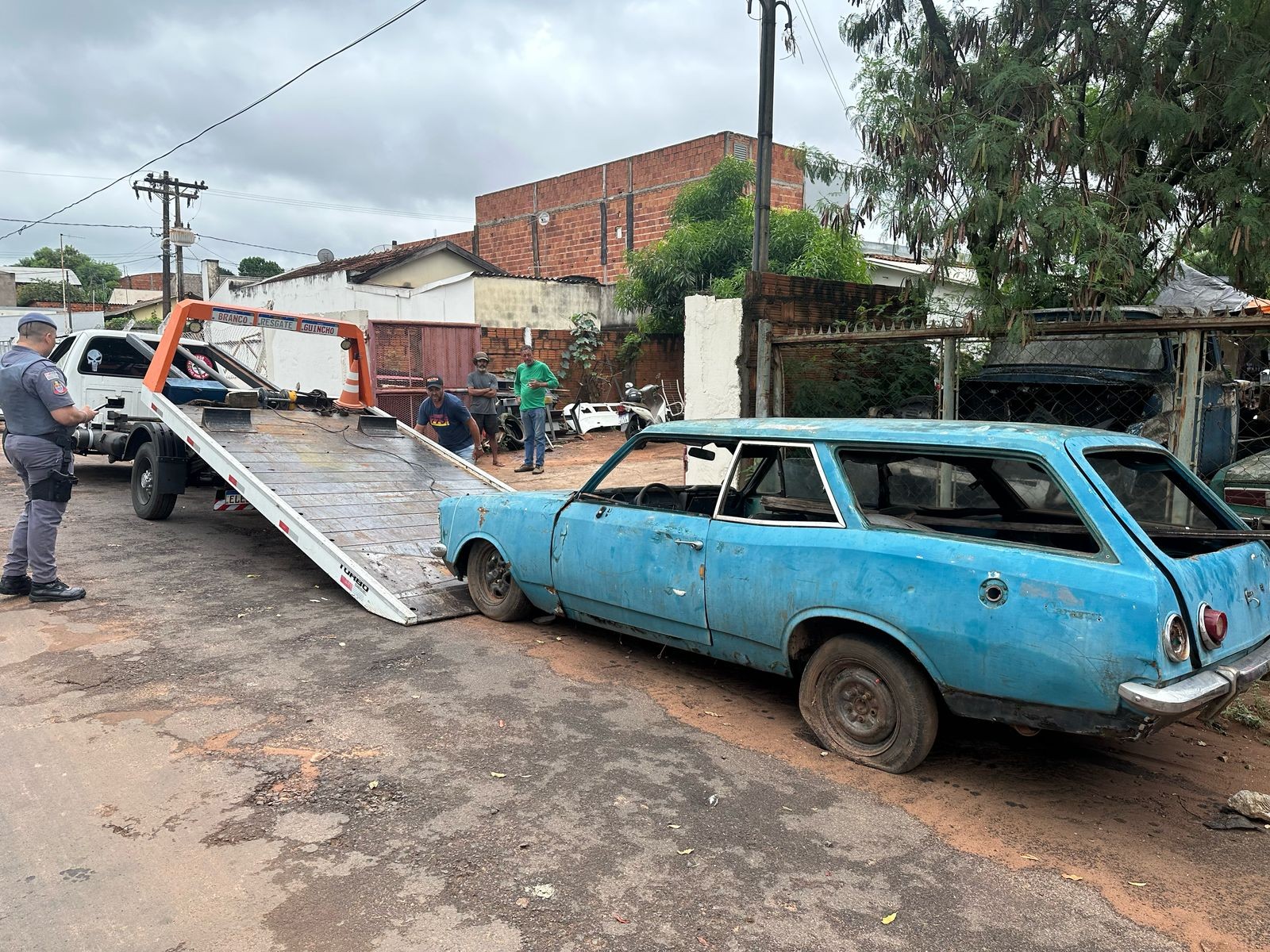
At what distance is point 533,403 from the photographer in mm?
11961

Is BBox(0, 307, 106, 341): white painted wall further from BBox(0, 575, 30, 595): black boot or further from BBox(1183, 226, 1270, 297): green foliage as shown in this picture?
BBox(1183, 226, 1270, 297): green foliage

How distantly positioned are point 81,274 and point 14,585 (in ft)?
269

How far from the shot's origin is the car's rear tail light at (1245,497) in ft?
18.6

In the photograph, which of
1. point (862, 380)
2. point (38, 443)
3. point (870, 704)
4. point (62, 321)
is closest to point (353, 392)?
point (38, 443)

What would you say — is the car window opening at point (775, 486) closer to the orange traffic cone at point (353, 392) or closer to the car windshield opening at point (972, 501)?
the car windshield opening at point (972, 501)

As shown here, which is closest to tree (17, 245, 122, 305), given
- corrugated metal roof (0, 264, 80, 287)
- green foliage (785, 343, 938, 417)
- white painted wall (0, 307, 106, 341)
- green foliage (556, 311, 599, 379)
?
corrugated metal roof (0, 264, 80, 287)

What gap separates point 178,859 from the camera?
2.97 meters

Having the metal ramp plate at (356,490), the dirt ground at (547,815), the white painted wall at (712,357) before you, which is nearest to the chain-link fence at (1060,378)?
the white painted wall at (712,357)

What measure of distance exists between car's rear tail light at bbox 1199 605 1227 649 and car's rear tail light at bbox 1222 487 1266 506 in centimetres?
303

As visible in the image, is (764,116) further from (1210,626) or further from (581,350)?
(581,350)

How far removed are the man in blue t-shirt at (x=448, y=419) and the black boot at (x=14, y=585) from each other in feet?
14.1

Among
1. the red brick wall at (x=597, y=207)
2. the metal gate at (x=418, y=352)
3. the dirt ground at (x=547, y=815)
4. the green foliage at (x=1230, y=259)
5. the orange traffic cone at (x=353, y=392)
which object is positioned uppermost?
the red brick wall at (x=597, y=207)

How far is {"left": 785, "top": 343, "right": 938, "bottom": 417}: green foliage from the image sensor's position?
802cm

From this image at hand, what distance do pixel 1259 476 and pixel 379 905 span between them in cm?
579
